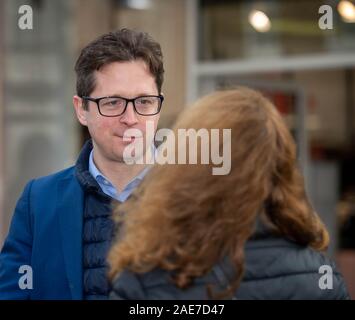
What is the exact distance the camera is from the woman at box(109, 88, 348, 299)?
126cm

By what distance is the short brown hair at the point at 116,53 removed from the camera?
4.83 ft

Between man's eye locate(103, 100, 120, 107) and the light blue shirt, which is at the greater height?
man's eye locate(103, 100, 120, 107)

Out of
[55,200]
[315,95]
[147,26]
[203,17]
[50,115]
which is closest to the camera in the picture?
[55,200]

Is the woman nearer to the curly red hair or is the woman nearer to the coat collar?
the curly red hair

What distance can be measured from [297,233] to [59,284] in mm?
496

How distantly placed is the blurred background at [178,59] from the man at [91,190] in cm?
52

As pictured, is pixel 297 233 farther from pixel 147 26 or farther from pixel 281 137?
pixel 147 26

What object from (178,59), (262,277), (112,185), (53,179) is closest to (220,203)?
(262,277)

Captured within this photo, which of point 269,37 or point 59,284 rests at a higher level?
point 269,37

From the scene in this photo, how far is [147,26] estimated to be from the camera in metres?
3.11

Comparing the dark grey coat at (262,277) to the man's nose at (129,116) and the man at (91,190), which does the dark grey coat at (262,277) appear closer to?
the man at (91,190)

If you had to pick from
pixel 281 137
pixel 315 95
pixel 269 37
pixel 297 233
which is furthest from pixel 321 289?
pixel 315 95

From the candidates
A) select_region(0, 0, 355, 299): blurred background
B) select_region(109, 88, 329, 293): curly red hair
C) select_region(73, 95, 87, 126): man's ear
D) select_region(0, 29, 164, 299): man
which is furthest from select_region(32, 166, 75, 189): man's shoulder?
select_region(0, 0, 355, 299): blurred background

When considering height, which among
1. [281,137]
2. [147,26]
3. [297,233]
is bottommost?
[297,233]
